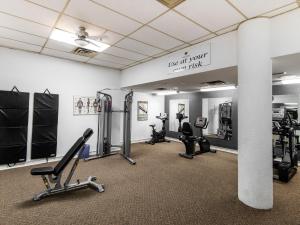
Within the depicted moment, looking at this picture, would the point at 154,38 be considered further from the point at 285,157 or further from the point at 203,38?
the point at 285,157

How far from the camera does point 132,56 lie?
450 cm

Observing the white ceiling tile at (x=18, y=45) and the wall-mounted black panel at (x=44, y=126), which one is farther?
the wall-mounted black panel at (x=44, y=126)

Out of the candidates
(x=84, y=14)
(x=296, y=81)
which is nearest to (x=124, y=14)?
(x=84, y=14)

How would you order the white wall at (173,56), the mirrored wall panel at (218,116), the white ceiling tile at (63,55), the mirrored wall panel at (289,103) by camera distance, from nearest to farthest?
1. the white wall at (173,56)
2. the white ceiling tile at (63,55)
3. the mirrored wall panel at (289,103)
4. the mirrored wall panel at (218,116)

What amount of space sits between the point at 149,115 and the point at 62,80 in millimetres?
4446

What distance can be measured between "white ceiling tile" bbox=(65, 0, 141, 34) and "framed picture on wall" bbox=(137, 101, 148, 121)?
4987mm

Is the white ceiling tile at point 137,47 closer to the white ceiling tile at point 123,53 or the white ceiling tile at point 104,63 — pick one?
the white ceiling tile at point 123,53

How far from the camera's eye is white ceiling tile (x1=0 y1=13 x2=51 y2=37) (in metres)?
2.78

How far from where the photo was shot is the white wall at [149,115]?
7.80 metres

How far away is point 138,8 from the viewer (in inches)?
95.3

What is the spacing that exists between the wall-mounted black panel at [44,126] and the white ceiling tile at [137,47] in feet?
8.05

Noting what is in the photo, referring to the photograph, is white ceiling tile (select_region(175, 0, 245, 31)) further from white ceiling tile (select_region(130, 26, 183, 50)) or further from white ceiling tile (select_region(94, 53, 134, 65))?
white ceiling tile (select_region(94, 53, 134, 65))

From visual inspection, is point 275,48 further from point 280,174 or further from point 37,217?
point 37,217

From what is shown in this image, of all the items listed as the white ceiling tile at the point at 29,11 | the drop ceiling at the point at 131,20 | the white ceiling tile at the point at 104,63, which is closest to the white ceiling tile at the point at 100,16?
the drop ceiling at the point at 131,20
